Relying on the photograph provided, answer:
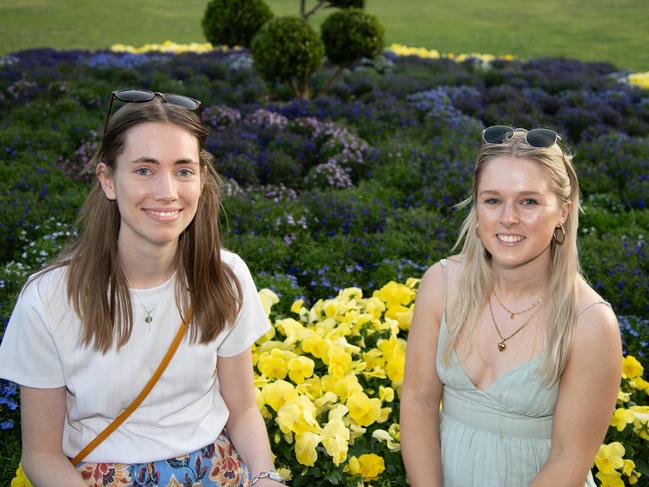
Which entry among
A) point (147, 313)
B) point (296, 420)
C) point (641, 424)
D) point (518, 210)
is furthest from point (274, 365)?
point (641, 424)

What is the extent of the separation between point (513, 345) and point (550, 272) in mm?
264

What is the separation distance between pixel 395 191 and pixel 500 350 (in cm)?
401

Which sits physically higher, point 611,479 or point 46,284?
point 46,284

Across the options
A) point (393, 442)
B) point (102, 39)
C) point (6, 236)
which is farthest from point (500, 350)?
point (102, 39)

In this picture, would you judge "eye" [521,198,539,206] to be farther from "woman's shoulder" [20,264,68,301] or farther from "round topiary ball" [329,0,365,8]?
"round topiary ball" [329,0,365,8]

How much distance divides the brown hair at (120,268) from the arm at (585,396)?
1043 mm

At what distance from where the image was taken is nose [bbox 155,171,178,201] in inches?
85.3

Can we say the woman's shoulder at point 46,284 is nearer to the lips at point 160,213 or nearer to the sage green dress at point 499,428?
the lips at point 160,213

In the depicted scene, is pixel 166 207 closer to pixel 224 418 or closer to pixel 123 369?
pixel 123 369

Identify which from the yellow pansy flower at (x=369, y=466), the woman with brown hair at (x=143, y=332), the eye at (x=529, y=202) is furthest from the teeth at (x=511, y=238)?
the yellow pansy flower at (x=369, y=466)

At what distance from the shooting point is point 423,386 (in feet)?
8.21

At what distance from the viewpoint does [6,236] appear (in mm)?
5133

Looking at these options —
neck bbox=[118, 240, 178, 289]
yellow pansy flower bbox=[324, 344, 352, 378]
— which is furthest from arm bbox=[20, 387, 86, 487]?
yellow pansy flower bbox=[324, 344, 352, 378]

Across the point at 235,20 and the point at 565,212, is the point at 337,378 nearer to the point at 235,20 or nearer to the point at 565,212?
the point at 565,212
